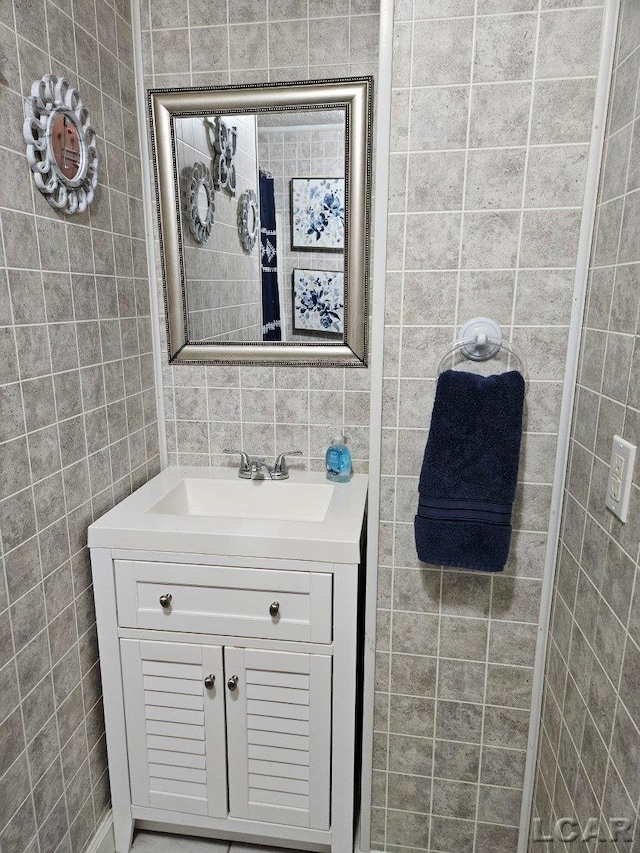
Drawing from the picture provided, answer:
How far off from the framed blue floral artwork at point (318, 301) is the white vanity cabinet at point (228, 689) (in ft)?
2.49

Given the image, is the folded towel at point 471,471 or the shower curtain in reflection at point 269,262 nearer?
the folded towel at point 471,471

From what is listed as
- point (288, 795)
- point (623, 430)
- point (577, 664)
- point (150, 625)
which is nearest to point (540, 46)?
point (623, 430)

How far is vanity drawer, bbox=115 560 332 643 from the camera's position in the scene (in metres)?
1.38

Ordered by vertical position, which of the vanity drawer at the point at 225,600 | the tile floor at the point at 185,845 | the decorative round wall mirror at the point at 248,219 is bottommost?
the tile floor at the point at 185,845

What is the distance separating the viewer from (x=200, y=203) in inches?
68.2

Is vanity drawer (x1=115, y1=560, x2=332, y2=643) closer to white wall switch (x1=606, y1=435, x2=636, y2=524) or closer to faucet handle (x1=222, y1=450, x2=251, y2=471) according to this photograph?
faucet handle (x1=222, y1=450, x2=251, y2=471)

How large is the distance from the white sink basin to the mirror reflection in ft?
1.53

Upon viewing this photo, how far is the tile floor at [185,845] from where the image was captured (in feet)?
5.28

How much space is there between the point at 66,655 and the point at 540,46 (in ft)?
5.70

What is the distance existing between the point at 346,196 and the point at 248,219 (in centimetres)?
31

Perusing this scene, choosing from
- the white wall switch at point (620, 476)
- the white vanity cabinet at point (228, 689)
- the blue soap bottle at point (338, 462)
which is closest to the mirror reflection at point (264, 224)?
the blue soap bottle at point (338, 462)

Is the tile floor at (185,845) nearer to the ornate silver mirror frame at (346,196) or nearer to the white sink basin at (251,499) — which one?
the white sink basin at (251,499)
